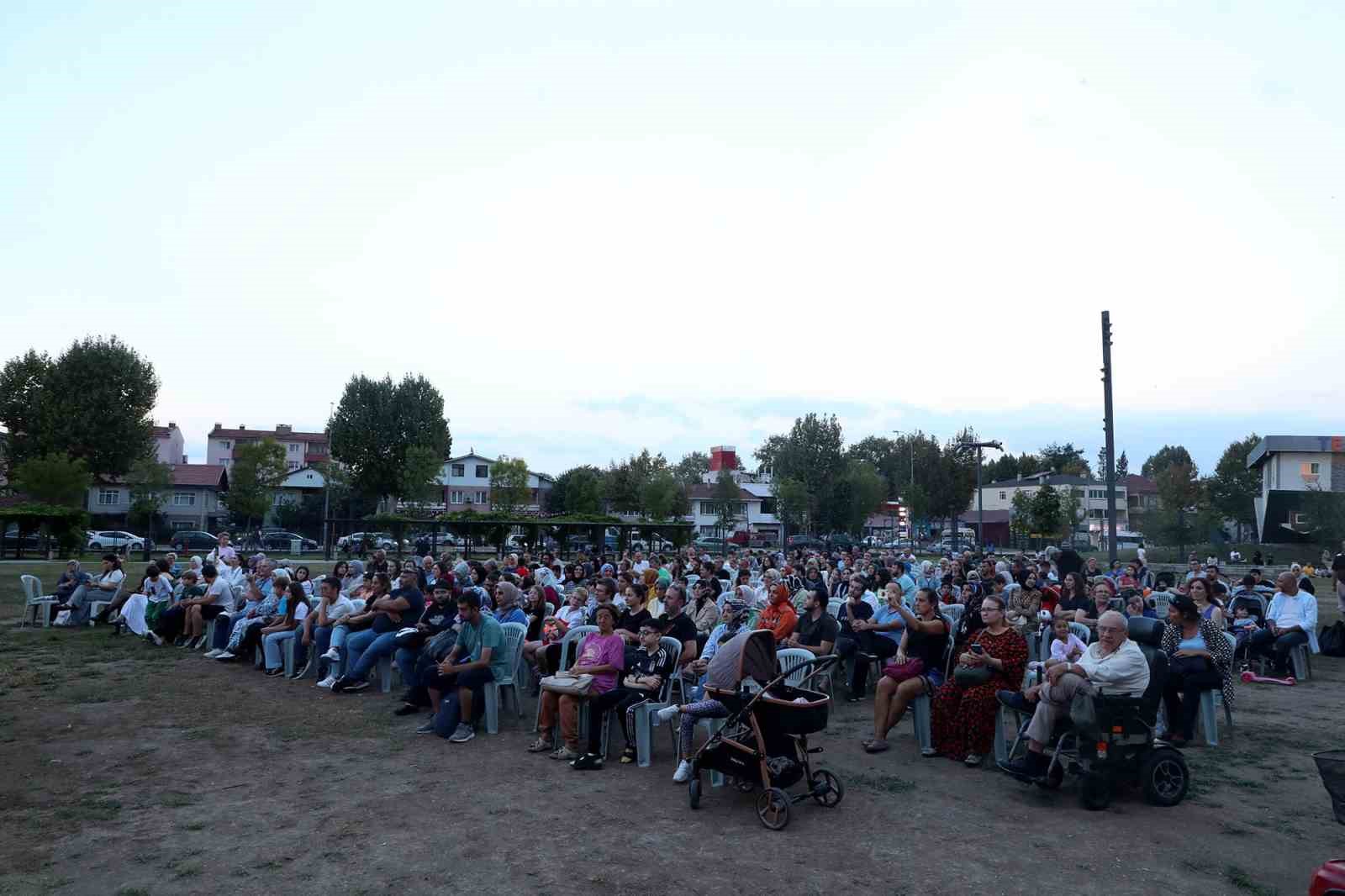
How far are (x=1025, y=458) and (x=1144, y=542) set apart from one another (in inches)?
2195

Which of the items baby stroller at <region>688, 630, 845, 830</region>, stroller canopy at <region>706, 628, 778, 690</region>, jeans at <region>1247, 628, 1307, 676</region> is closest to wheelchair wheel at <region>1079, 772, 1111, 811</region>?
baby stroller at <region>688, 630, 845, 830</region>

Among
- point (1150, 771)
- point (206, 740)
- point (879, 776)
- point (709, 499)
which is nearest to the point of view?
point (1150, 771)

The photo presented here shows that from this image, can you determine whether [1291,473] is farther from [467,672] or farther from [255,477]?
[255,477]

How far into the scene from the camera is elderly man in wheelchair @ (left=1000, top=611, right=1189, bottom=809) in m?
5.67

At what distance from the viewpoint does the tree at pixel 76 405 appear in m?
49.0

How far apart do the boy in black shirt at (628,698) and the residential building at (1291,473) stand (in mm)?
46758

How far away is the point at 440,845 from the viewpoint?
5156mm

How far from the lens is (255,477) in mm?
54188

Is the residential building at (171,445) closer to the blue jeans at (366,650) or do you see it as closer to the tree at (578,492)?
the tree at (578,492)

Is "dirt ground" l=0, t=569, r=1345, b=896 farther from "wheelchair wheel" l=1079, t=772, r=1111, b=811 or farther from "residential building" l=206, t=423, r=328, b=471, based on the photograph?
"residential building" l=206, t=423, r=328, b=471

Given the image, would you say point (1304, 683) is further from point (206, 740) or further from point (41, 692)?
point (41, 692)

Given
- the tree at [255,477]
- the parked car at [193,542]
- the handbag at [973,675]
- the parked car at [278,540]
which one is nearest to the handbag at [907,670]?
the handbag at [973,675]

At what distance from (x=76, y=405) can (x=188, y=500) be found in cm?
1633

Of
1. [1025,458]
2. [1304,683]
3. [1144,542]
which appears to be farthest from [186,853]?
[1025,458]
